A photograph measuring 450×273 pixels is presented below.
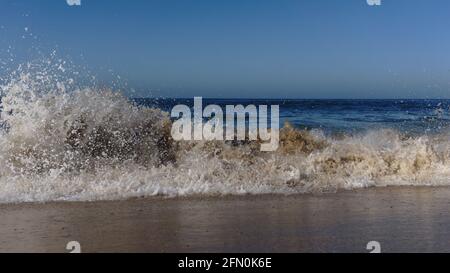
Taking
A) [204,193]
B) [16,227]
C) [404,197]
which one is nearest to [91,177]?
[204,193]

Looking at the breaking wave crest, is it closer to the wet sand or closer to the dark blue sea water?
the wet sand

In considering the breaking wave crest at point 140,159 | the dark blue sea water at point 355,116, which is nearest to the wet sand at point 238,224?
the breaking wave crest at point 140,159

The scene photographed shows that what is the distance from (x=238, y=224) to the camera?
5.40 m

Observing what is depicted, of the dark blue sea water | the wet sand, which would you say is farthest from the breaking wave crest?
the dark blue sea water

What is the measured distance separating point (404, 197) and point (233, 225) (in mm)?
2479

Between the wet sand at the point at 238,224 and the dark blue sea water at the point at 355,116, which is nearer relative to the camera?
the wet sand at the point at 238,224

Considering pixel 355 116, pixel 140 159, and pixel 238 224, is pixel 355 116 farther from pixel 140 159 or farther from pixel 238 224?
pixel 238 224

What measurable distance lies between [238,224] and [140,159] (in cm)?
344

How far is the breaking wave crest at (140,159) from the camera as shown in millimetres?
7133

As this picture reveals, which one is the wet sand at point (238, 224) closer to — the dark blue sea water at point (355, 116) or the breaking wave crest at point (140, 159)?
the breaking wave crest at point (140, 159)

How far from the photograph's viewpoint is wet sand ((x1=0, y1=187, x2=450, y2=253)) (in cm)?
475

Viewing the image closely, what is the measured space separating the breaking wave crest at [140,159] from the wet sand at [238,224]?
22.5 inches

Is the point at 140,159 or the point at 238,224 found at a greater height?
the point at 140,159

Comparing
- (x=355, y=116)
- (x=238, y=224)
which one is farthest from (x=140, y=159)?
(x=355, y=116)
